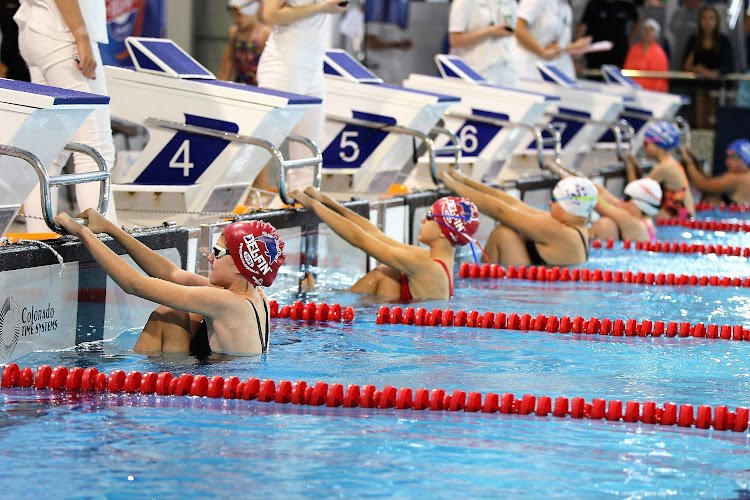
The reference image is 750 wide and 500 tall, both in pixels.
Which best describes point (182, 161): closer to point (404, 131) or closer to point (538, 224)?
point (404, 131)

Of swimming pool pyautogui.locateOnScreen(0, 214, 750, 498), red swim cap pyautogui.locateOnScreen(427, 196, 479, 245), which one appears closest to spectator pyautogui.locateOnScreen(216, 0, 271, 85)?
red swim cap pyautogui.locateOnScreen(427, 196, 479, 245)

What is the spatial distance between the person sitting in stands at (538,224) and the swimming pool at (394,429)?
6.95ft

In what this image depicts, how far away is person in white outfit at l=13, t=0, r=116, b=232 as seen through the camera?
5.98 m

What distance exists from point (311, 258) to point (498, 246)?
5.12ft

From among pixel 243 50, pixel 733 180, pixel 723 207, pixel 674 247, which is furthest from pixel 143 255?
pixel 733 180

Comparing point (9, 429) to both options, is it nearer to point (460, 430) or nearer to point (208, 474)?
point (208, 474)

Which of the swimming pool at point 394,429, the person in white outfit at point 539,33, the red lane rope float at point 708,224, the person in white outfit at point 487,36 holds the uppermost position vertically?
the person in white outfit at point 539,33

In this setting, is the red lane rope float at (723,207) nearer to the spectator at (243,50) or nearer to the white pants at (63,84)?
the spectator at (243,50)

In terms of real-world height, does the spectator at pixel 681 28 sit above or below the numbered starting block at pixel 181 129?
above

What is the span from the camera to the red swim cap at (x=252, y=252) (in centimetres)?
508

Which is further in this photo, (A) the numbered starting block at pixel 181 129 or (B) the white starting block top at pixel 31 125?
(A) the numbered starting block at pixel 181 129

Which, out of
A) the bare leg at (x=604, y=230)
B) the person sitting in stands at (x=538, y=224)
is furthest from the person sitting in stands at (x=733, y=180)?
the person sitting in stands at (x=538, y=224)

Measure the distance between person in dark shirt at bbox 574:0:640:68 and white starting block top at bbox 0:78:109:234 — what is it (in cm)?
1063

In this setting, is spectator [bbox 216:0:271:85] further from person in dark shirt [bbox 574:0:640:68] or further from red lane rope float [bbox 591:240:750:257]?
person in dark shirt [bbox 574:0:640:68]
